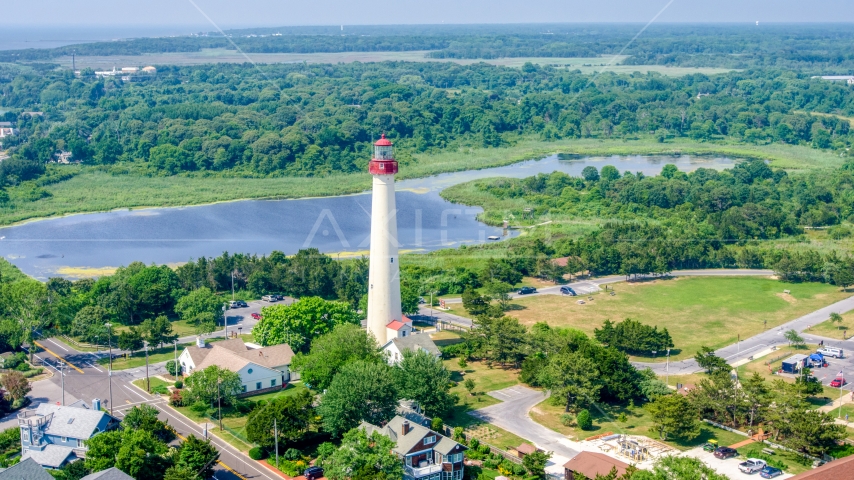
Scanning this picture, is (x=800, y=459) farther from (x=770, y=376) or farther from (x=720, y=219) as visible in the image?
(x=720, y=219)

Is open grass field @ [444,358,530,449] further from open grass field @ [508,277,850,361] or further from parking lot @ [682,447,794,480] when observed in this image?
open grass field @ [508,277,850,361]

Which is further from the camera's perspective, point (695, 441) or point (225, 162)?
point (225, 162)

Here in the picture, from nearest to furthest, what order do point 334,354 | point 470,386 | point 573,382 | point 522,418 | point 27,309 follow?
point 522,418 → point 573,382 → point 334,354 → point 470,386 → point 27,309

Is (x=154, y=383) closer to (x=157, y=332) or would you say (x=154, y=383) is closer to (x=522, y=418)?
(x=157, y=332)

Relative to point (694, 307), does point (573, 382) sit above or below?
above

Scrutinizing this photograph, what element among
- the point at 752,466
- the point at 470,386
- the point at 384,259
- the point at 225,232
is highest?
the point at 384,259

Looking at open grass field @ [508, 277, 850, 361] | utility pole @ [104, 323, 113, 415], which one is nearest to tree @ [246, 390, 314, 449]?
utility pole @ [104, 323, 113, 415]

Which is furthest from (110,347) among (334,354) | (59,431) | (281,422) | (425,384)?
(425,384)

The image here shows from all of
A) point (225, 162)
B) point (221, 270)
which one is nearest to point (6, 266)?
point (221, 270)
